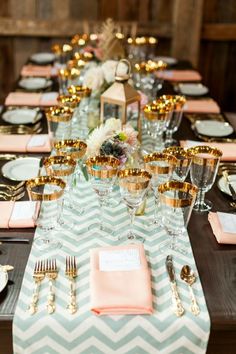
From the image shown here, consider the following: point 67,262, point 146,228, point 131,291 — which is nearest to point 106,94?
point 146,228

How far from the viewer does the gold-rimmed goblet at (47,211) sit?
1.44 meters

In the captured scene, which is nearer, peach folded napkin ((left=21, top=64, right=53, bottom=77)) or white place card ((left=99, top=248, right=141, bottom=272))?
white place card ((left=99, top=248, right=141, bottom=272))

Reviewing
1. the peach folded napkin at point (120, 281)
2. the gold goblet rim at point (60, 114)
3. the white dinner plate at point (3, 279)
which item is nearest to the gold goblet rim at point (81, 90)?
the gold goblet rim at point (60, 114)

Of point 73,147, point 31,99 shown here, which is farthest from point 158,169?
point 31,99

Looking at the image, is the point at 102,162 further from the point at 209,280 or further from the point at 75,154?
the point at 209,280

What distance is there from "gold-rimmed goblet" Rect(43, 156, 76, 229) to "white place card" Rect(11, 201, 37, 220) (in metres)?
0.09

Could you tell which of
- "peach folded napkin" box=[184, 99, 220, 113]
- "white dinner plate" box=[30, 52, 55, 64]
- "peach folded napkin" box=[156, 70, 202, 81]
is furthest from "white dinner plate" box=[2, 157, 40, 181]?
"white dinner plate" box=[30, 52, 55, 64]

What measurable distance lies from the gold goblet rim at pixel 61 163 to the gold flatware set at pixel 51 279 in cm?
28

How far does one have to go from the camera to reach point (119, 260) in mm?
1354

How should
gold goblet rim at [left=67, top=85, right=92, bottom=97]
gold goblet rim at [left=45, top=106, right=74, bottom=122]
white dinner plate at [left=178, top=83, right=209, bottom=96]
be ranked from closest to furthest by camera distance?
gold goblet rim at [left=45, top=106, right=74, bottom=122] → gold goblet rim at [left=67, top=85, right=92, bottom=97] → white dinner plate at [left=178, top=83, right=209, bottom=96]

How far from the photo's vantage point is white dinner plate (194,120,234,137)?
233cm

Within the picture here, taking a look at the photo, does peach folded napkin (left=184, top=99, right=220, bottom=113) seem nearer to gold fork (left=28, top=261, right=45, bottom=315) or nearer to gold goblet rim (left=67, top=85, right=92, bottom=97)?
gold goblet rim (left=67, top=85, right=92, bottom=97)

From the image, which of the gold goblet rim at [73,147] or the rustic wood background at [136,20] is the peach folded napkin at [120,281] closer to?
the gold goblet rim at [73,147]

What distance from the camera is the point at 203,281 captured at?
132 cm
